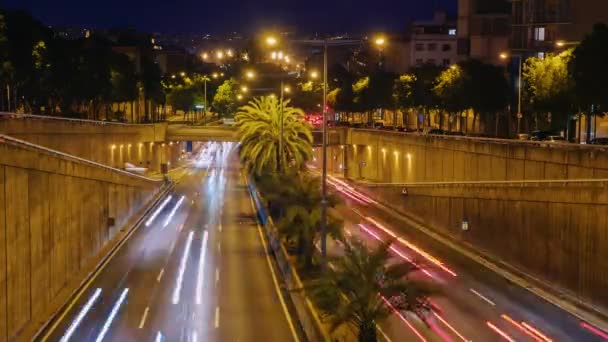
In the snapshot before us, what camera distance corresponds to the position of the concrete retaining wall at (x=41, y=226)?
2209 centimetres

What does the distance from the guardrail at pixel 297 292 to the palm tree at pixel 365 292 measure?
86 cm

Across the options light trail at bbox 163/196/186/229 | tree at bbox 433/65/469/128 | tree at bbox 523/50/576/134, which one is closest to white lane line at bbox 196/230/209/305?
light trail at bbox 163/196/186/229

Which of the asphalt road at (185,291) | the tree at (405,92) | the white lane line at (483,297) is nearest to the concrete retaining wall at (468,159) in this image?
the white lane line at (483,297)

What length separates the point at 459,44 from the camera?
331 ft

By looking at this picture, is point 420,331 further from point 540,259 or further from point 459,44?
Answer: point 459,44

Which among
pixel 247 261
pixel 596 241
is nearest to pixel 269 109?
pixel 247 261

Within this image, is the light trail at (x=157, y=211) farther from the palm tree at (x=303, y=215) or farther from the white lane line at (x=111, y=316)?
the white lane line at (x=111, y=316)

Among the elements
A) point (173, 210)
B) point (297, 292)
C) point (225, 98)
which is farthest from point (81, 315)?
point (225, 98)

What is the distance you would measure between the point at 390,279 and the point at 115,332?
9167 mm

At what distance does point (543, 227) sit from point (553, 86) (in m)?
20.7

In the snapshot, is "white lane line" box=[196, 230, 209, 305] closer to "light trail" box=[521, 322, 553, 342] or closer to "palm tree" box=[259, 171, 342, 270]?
"palm tree" box=[259, 171, 342, 270]

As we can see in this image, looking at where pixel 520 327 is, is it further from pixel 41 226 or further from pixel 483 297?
pixel 41 226

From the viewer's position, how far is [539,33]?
72.8 meters

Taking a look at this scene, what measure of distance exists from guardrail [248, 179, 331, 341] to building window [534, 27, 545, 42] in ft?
112
